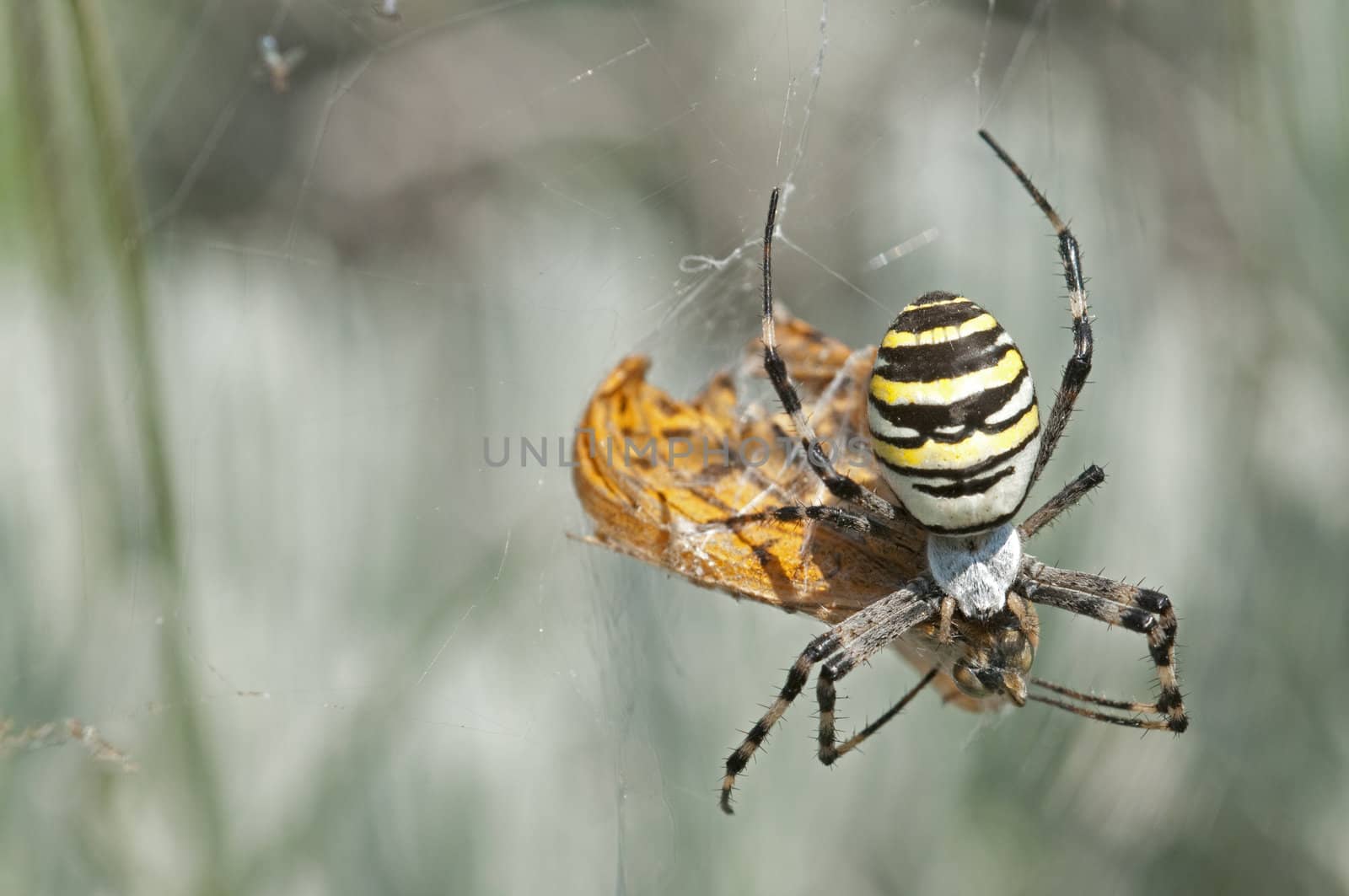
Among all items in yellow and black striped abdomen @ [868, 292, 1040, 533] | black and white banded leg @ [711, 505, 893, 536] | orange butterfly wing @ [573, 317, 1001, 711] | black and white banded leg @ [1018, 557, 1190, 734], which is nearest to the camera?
yellow and black striped abdomen @ [868, 292, 1040, 533]

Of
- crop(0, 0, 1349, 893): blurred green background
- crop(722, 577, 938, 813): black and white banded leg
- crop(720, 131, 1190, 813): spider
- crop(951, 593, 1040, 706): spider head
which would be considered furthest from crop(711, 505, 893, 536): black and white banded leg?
crop(0, 0, 1349, 893): blurred green background

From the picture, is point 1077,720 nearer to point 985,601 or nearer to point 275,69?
point 985,601

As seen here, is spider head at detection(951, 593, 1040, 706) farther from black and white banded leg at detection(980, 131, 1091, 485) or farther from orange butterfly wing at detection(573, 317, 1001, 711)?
black and white banded leg at detection(980, 131, 1091, 485)

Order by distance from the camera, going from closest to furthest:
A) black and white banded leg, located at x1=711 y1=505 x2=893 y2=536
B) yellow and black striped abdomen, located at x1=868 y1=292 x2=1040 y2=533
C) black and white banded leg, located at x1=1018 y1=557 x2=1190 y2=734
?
yellow and black striped abdomen, located at x1=868 y1=292 x2=1040 y2=533, black and white banded leg, located at x1=711 y1=505 x2=893 y2=536, black and white banded leg, located at x1=1018 y1=557 x2=1190 y2=734

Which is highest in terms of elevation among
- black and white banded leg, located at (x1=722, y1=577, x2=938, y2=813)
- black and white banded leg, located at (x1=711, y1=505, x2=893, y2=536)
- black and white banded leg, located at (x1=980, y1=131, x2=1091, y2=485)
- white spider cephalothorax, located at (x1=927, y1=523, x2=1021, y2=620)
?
black and white banded leg, located at (x1=980, y1=131, x2=1091, y2=485)

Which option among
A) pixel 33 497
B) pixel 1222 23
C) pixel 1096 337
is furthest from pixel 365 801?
pixel 1222 23

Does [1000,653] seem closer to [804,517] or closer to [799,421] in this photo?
[804,517]

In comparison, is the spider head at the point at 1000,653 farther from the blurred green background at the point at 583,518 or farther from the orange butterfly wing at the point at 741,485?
the blurred green background at the point at 583,518
